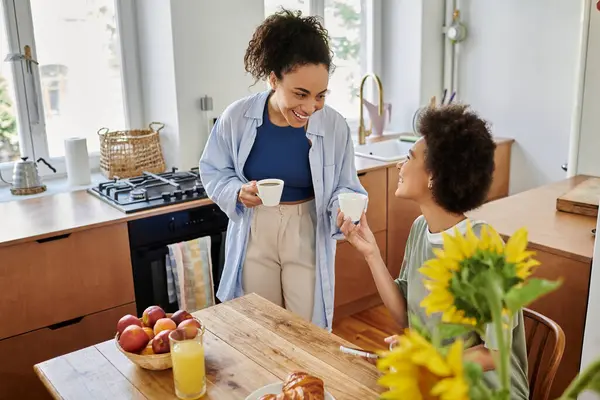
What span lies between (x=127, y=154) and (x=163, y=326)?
1.70m

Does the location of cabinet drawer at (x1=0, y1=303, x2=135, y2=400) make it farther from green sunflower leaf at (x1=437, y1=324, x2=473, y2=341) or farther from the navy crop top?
green sunflower leaf at (x1=437, y1=324, x2=473, y2=341)

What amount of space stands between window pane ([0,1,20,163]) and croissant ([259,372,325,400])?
2198 mm

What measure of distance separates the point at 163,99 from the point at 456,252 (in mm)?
2564

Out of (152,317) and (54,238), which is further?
(54,238)

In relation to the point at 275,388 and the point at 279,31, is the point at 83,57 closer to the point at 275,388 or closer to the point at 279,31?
the point at 279,31

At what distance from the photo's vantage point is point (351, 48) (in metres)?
3.94

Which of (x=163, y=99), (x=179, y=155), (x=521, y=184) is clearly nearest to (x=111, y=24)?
(x=163, y=99)

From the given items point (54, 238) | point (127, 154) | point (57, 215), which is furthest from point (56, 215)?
point (127, 154)

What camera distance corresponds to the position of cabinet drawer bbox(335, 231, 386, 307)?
299 centimetres

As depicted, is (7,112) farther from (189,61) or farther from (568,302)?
(568,302)

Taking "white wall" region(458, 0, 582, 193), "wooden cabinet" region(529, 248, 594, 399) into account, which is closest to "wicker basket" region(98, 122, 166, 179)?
"wooden cabinet" region(529, 248, 594, 399)

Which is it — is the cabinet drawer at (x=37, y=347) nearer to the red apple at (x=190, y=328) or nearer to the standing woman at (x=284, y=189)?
the standing woman at (x=284, y=189)

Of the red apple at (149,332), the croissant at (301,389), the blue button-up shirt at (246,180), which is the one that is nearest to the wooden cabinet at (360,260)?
the blue button-up shirt at (246,180)

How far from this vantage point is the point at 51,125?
2.87 meters
